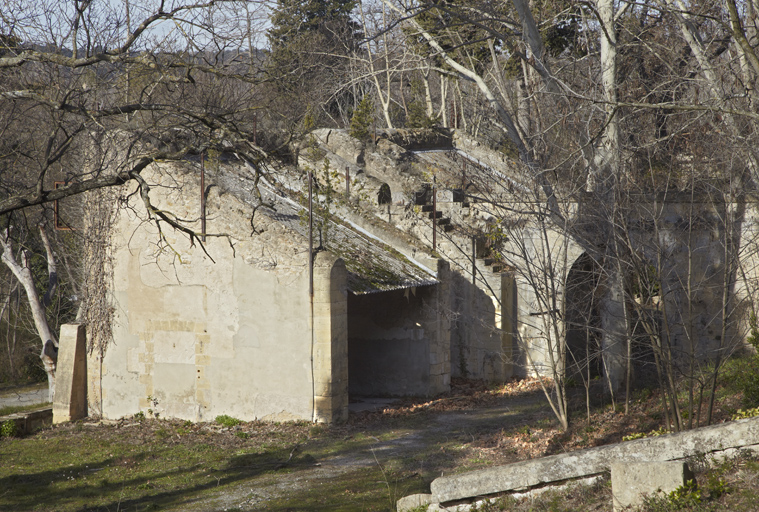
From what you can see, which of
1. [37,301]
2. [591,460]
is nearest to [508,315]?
[591,460]

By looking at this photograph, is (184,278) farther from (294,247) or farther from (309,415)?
(309,415)

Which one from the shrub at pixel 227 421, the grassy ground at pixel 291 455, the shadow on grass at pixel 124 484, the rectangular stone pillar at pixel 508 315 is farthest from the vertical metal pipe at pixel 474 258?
the shadow on grass at pixel 124 484

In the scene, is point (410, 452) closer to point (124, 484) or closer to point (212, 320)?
point (124, 484)

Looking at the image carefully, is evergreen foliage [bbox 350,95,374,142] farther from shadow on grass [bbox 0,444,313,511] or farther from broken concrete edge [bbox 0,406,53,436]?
shadow on grass [bbox 0,444,313,511]

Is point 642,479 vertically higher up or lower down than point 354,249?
lower down

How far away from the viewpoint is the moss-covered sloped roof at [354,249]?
12.9m

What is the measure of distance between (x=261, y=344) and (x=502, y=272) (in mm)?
5863

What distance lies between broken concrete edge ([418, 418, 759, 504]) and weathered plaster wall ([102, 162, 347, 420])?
5.37 metres

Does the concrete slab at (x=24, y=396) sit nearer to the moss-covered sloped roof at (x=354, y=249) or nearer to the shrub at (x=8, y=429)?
the shrub at (x=8, y=429)

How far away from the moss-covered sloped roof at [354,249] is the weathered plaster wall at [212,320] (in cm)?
67

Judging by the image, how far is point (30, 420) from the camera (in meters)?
14.0

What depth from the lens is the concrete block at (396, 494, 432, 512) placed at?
7207 millimetres

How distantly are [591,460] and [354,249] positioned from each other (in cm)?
812

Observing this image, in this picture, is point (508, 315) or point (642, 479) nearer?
point (642, 479)
